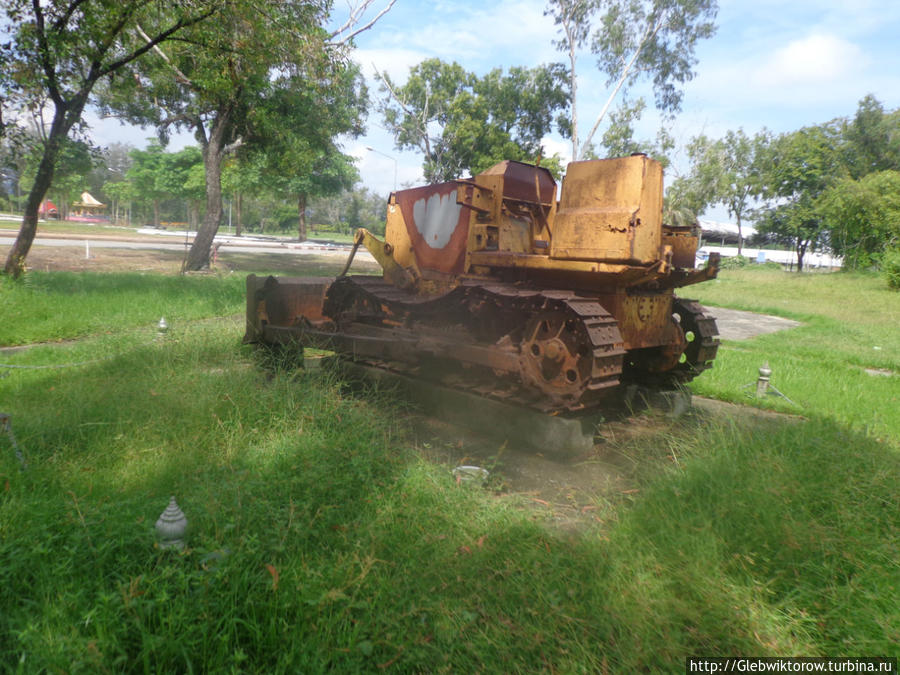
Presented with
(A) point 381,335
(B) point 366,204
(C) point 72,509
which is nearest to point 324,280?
(A) point 381,335

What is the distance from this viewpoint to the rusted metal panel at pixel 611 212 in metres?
4.97

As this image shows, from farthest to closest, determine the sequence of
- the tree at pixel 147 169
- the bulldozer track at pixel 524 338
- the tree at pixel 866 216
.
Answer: the tree at pixel 147 169
the tree at pixel 866 216
the bulldozer track at pixel 524 338

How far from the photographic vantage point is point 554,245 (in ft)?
17.7

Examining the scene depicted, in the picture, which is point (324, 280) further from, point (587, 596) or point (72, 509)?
point (587, 596)

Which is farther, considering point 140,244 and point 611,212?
point 140,244

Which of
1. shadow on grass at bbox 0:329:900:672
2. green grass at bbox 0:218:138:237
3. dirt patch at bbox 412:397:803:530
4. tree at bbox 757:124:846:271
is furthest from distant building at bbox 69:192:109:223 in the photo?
shadow on grass at bbox 0:329:900:672

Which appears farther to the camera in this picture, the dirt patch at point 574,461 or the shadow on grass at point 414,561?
the dirt patch at point 574,461

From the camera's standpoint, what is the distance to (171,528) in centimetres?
275

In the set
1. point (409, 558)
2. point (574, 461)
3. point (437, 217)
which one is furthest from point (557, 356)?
point (409, 558)

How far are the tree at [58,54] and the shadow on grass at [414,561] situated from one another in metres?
8.38

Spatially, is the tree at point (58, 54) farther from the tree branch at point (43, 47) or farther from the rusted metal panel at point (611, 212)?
the rusted metal panel at point (611, 212)

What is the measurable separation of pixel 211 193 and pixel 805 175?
39.1 metres

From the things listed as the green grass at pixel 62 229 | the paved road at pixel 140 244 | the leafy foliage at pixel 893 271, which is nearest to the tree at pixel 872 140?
the leafy foliage at pixel 893 271

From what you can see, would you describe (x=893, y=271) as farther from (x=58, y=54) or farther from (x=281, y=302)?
(x=58, y=54)
